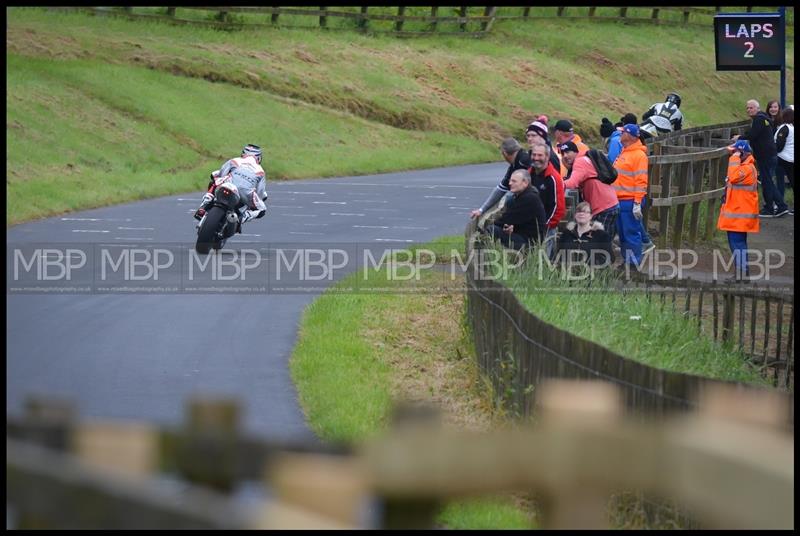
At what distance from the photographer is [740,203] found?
19.0 m

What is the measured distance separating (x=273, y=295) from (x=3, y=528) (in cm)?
1380

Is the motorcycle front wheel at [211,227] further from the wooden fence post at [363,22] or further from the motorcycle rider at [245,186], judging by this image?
the wooden fence post at [363,22]

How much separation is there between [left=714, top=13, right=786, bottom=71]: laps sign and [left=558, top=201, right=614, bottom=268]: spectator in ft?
44.2

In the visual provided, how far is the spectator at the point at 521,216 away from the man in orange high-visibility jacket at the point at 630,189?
3171 millimetres

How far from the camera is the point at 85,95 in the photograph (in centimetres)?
4197

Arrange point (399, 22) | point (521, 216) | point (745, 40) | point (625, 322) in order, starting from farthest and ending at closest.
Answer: point (399, 22), point (745, 40), point (521, 216), point (625, 322)

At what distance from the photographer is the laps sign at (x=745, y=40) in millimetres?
28812

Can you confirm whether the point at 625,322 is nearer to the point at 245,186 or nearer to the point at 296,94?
the point at 245,186

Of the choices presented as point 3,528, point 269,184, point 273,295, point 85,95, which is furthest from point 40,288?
point 85,95

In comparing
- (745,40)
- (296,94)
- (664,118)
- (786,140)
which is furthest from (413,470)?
(296,94)

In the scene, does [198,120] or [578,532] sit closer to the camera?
[578,532]

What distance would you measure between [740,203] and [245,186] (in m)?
6.68

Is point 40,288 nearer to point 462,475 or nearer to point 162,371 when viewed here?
point 162,371

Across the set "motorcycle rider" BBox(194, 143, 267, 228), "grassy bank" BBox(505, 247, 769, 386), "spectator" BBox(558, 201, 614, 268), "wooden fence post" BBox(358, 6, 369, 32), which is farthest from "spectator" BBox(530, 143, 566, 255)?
"wooden fence post" BBox(358, 6, 369, 32)
